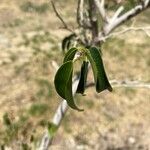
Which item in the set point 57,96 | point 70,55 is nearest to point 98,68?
point 70,55

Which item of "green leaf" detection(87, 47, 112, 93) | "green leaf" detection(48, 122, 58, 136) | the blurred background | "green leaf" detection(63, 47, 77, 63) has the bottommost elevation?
the blurred background

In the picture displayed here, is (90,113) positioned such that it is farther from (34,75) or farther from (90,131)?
(34,75)

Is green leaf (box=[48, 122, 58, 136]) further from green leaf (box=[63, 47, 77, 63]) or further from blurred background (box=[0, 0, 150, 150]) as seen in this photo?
blurred background (box=[0, 0, 150, 150])

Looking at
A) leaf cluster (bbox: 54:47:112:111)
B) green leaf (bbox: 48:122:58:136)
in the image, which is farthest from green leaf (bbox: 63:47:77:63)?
green leaf (bbox: 48:122:58:136)

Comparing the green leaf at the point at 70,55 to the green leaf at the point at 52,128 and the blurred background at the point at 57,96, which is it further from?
the blurred background at the point at 57,96

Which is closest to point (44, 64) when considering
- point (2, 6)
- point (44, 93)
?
point (44, 93)

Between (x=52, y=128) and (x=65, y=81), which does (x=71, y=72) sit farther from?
(x=52, y=128)

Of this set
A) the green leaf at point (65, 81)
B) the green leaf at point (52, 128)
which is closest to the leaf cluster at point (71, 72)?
the green leaf at point (65, 81)
